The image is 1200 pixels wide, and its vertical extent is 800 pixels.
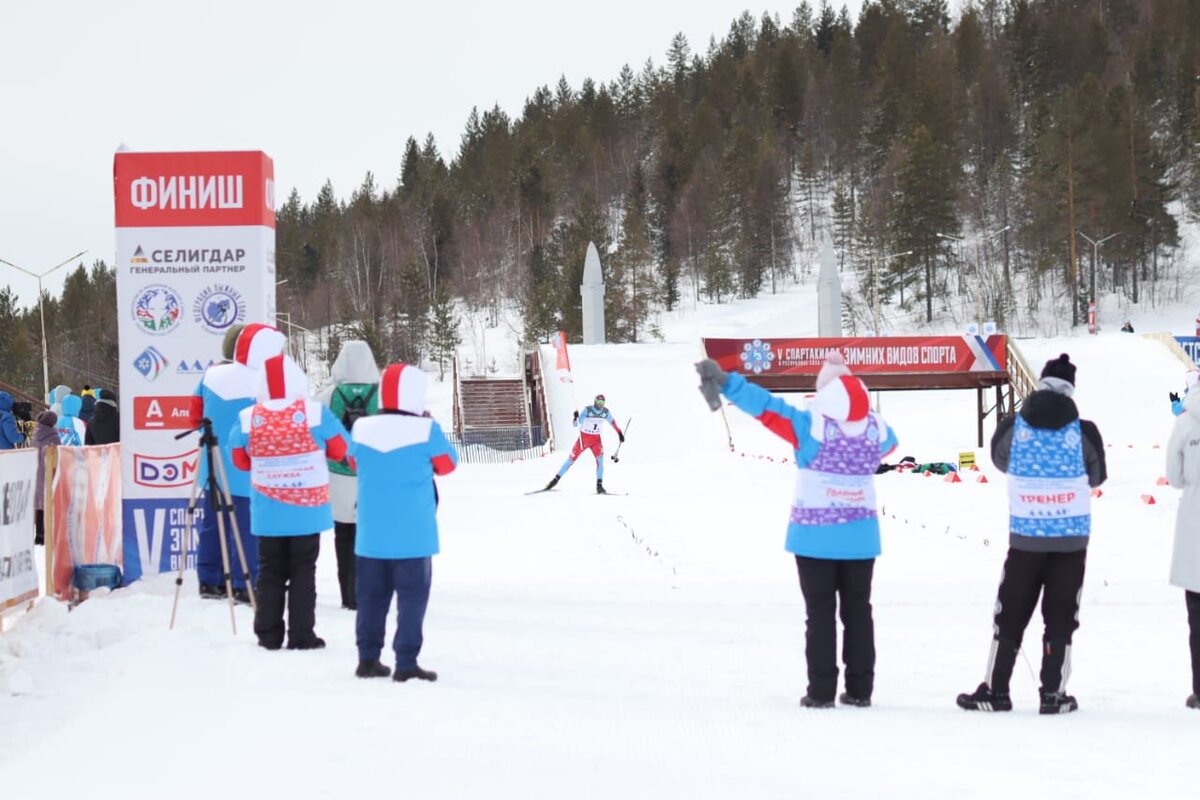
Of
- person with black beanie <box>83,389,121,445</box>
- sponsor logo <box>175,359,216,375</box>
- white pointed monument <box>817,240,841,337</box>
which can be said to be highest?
white pointed monument <box>817,240,841,337</box>

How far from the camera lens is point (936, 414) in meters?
41.8

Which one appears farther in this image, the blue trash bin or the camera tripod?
the blue trash bin

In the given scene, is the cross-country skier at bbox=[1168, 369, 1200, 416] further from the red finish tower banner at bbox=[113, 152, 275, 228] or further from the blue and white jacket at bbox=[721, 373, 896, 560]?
the red finish tower banner at bbox=[113, 152, 275, 228]

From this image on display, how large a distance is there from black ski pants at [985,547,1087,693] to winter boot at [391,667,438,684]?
2.58 meters

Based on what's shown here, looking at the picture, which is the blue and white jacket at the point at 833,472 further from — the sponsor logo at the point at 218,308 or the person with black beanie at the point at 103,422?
the person with black beanie at the point at 103,422

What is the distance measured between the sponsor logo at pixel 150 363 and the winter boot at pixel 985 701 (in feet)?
21.5

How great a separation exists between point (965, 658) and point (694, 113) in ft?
316

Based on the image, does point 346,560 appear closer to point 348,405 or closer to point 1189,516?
point 348,405

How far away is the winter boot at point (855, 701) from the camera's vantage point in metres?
5.53

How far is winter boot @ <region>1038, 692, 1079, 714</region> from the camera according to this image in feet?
17.8

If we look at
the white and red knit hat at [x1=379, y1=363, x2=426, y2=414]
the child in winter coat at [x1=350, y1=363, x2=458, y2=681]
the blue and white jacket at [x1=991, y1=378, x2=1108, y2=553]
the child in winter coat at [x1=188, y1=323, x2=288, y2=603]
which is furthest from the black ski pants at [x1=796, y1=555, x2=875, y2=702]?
the child in winter coat at [x1=188, y1=323, x2=288, y2=603]

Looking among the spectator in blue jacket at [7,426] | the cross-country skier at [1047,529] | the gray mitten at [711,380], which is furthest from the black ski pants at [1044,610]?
the spectator in blue jacket at [7,426]

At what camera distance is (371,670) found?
19.7ft

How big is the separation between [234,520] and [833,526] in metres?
4.00
